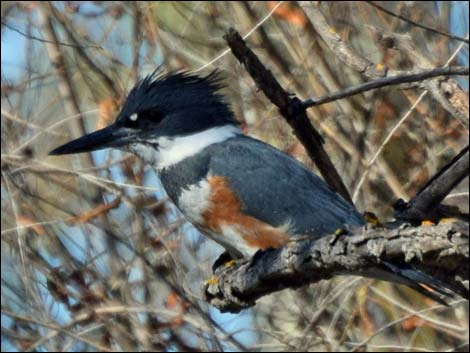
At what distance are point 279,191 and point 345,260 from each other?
94 cm

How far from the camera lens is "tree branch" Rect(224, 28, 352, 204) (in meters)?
2.56

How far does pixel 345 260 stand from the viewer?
2.06 m

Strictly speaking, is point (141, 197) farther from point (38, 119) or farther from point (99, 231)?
point (38, 119)

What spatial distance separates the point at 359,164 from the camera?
506 cm

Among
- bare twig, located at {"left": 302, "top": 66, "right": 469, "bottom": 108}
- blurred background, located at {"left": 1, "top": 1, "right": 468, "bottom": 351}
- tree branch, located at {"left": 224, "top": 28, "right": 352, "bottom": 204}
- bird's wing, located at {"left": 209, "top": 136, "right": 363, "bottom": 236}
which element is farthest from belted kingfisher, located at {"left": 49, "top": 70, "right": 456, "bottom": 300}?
blurred background, located at {"left": 1, "top": 1, "right": 468, "bottom": 351}

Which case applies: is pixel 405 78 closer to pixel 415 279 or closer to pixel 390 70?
pixel 415 279

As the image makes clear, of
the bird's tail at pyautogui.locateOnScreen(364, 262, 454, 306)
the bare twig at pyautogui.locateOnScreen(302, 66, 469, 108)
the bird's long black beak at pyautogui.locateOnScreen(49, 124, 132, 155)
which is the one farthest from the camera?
the bird's long black beak at pyautogui.locateOnScreen(49, 124, 132, 155)

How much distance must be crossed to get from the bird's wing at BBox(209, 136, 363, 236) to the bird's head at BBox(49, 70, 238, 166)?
225 millimetres

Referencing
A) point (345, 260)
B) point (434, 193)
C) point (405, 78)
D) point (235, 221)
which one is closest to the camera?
point (345, 260)

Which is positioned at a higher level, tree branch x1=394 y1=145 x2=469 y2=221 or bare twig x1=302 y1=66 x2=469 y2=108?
bare twig x1=302 y1=66 x2=469 y2=108

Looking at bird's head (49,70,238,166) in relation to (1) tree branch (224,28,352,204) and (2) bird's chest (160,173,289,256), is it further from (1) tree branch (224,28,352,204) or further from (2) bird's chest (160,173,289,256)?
(1) tree branch (224,28,352,204)

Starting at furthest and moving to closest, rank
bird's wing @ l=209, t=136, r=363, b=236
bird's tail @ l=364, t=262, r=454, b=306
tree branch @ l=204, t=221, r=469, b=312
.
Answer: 1. bird's wing @ l=209, t=136, r=363, b=236
2. bird's tail @ l=364, t=262, r=454, b=306
3. tree branch @ l=204, t=221, r=469, b=312

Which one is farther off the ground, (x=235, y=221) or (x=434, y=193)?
(x=235, y=221)

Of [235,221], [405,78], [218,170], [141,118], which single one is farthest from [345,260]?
[141,118]
